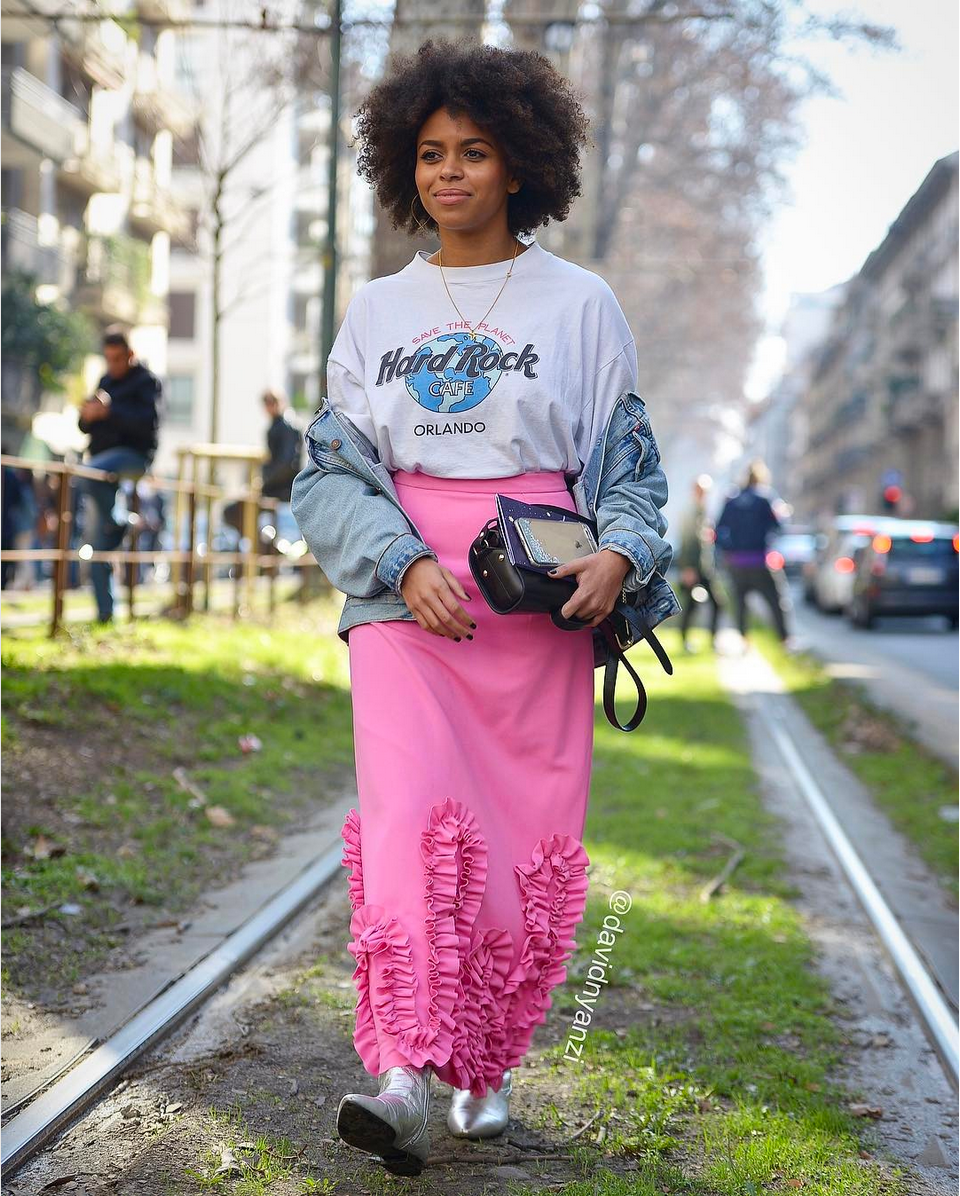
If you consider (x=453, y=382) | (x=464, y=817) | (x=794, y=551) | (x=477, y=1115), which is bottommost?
(x=794, y=551)

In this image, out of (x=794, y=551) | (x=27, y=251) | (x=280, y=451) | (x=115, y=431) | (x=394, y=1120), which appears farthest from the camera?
(x=794, y=551)

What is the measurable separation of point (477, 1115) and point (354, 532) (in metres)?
1.29

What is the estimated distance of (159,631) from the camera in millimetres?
10953

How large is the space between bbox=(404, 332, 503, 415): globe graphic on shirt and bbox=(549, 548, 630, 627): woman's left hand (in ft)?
1.25

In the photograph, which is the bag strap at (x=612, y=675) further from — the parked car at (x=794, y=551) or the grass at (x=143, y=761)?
the parked car at (x=794, y=551)

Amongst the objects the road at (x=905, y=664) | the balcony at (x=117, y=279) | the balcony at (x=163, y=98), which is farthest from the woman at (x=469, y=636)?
the balcony at (x=117, y=279)

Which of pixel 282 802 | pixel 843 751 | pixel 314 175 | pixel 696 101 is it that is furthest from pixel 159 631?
pixel 314 175

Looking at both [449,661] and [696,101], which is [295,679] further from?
[696,101]

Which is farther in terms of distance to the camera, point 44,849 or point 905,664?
point 905,664

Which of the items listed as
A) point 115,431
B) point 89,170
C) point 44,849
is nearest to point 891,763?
point 115,431

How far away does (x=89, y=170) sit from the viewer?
33219 mm

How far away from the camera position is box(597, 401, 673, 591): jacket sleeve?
9.87 feet

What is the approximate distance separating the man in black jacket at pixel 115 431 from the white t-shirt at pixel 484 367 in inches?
301

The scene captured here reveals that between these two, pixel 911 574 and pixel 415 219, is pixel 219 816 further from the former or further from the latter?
pixel 911 574
